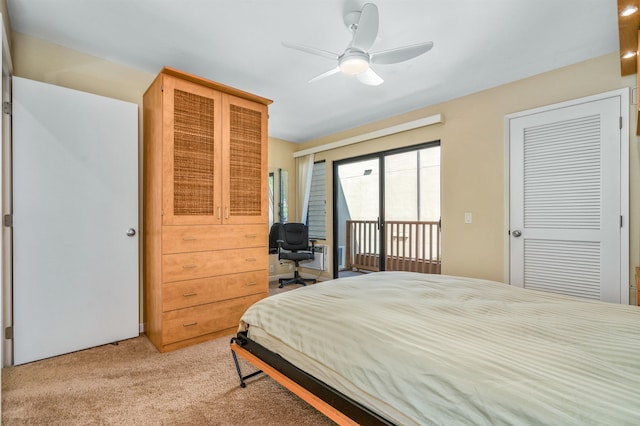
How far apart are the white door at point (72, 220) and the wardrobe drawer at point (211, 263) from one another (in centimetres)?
49

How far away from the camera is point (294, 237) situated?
4.80 meters

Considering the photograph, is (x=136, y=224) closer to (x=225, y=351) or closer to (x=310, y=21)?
(x=225, y=351)

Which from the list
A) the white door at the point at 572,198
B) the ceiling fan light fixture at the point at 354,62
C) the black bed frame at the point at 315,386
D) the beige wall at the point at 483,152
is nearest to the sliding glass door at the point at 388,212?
the beige wall at the point at 483,152

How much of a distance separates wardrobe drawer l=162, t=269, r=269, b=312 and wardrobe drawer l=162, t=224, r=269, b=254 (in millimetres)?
282

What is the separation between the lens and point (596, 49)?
8.27ft

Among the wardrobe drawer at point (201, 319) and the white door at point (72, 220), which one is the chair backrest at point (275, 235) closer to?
the wardrobe drawer at point (201, 319)

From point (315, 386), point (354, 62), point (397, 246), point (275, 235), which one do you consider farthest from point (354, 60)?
point (397, 246)

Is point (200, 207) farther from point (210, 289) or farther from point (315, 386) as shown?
point (315, 386)

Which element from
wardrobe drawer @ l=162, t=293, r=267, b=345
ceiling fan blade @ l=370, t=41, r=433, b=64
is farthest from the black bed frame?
ceiling fan blade @ l=370, t=41, r=433, b=64

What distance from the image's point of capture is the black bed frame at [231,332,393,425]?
1098mm

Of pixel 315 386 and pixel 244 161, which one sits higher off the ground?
pixel 244 161

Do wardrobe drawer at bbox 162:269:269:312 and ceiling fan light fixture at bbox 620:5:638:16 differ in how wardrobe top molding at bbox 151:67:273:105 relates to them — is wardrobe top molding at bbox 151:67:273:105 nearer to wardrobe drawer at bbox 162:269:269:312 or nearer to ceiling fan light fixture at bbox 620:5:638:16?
wardrobe drawer at bbox 162:269:269:312

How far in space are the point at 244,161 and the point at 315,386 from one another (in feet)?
7.28

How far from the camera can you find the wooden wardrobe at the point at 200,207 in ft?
8.18
